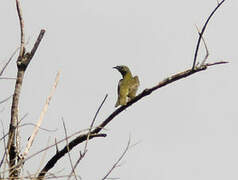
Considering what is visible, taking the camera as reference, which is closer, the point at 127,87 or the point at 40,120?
the point at 40,120

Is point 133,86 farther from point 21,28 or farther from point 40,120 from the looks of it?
point 40,120

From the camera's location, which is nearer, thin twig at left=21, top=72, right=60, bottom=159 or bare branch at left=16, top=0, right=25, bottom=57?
thin twig at left=21, top=72, right=60, bottom=159

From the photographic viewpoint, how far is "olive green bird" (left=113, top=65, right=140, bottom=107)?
29.2ft

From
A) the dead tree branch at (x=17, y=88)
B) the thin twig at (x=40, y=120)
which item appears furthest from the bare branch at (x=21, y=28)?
the thin twig at (x=40, y=120)

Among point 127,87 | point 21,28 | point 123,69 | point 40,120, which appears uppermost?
point 123,69

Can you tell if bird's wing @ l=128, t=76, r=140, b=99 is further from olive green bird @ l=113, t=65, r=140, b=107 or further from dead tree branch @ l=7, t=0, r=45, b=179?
dead tree branch @ l=7, t=0, r=45, b=179

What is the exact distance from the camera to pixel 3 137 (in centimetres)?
334

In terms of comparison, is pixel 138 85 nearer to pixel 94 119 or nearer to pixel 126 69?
pixel 126 69

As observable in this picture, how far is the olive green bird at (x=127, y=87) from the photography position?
891cm

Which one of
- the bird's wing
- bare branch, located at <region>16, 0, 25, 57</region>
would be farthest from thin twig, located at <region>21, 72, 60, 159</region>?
the bird's wing

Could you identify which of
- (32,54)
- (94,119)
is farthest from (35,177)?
(32,54)

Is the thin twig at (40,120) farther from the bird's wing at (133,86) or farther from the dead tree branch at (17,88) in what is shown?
the bird's wing at (133,86)

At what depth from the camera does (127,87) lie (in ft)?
31.4

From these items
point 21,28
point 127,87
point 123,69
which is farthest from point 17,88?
point 123,69
